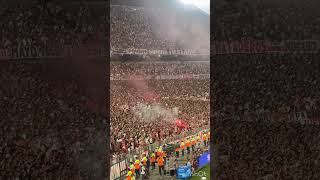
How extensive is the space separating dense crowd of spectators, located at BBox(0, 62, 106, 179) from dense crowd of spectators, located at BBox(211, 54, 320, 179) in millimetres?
773

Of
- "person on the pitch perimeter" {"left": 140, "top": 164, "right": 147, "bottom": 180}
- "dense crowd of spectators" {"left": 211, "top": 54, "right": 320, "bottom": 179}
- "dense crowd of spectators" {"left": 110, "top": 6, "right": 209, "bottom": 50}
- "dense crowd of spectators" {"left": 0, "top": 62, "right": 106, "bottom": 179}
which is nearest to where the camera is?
"dense crowd of spectators" {"left": 211, "top": 54, "right": 320, "bottom": 179}

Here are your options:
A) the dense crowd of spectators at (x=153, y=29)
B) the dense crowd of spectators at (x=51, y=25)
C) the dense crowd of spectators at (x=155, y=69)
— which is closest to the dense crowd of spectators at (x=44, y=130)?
the dense crowd of spectators at (x=51, y=25)

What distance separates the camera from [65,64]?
8.39 ft

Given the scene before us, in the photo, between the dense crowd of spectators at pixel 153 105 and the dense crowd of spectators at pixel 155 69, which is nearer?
the dense crowd of spectators at pixel 153 105

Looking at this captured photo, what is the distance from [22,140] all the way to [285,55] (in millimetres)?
1656

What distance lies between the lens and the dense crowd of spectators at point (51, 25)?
2.52 meters

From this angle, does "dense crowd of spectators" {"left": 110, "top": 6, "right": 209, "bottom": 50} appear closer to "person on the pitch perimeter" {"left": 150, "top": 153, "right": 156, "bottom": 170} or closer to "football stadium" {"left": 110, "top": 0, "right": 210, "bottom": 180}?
"football stadium" {"left": 110, "top": 0, "right": 210, "bottom": 180}

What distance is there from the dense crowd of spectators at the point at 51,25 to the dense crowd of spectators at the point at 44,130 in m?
0.17

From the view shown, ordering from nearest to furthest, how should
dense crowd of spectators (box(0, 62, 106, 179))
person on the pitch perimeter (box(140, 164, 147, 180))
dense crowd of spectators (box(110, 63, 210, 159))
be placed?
dense crowd of spectators (box(0, 62, 106, 179))
person on the pitch perimeter (box(140, 164, 147, 180))
dense crowd of spectators (box(110, 63, 210, 159))

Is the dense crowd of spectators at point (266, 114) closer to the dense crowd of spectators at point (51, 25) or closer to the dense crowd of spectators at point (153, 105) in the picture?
the dense crowd of spectators at point (51, 25)

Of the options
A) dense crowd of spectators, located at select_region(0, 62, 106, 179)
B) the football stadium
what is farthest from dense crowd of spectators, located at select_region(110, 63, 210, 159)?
dense crowd of spectators, located at select_region(0, 62, 106, 179)

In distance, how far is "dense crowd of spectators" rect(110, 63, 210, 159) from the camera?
35.6 ft

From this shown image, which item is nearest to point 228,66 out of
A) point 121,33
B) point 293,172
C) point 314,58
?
point 314,58

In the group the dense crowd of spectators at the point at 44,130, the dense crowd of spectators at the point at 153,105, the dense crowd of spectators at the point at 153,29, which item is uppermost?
the dense crowd of spectators at the point at 153,29
